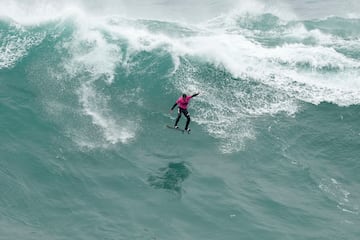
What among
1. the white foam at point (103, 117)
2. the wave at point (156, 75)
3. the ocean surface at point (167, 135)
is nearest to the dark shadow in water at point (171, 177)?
the ocean surface at point (167, 135)

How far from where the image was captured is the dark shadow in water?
69.7 feet

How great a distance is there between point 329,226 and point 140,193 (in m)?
9.19

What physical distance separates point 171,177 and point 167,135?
4.15 m

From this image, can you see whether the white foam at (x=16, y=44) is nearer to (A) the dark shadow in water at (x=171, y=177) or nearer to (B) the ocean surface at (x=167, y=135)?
(B) the ocean surface at (x=167, y=135)

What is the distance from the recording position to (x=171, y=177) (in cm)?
2200

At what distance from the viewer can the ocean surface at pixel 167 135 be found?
19.2 meters

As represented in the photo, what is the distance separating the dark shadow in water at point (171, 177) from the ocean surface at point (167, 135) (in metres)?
0.09

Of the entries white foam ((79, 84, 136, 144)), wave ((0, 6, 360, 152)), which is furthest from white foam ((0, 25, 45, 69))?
→ white foam ((79, 84, 136, 144))

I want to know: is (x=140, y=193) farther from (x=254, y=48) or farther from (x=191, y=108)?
(x=254, y=48)

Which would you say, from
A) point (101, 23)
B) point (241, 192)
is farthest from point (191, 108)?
point (101, 23)

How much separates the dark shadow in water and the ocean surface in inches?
3.4

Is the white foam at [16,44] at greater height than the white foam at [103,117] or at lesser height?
greater

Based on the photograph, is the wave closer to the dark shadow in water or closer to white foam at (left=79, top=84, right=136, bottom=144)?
white foam at (left=79, top=84, right=136, bottom=144)

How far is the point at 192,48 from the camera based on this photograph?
1321 inches
